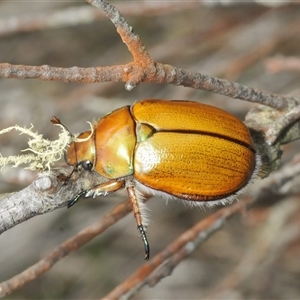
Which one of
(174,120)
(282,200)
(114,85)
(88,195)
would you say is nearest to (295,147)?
(282,200)

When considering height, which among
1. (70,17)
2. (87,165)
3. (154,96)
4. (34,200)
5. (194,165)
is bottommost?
(154,96)

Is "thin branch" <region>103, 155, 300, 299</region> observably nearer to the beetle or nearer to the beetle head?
the beetle

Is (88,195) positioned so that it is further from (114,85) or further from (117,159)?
(114,85)

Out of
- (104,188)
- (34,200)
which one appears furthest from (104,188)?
(34,200)

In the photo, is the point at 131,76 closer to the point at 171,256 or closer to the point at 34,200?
the point at 34,200

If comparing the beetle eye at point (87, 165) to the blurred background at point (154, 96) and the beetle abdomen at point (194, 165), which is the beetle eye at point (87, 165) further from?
the blurred background at point (154, 96)

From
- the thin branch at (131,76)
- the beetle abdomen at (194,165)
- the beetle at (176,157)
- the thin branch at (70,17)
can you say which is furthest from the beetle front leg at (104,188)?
the thin branch at (70,17)

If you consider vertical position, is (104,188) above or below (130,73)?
below
